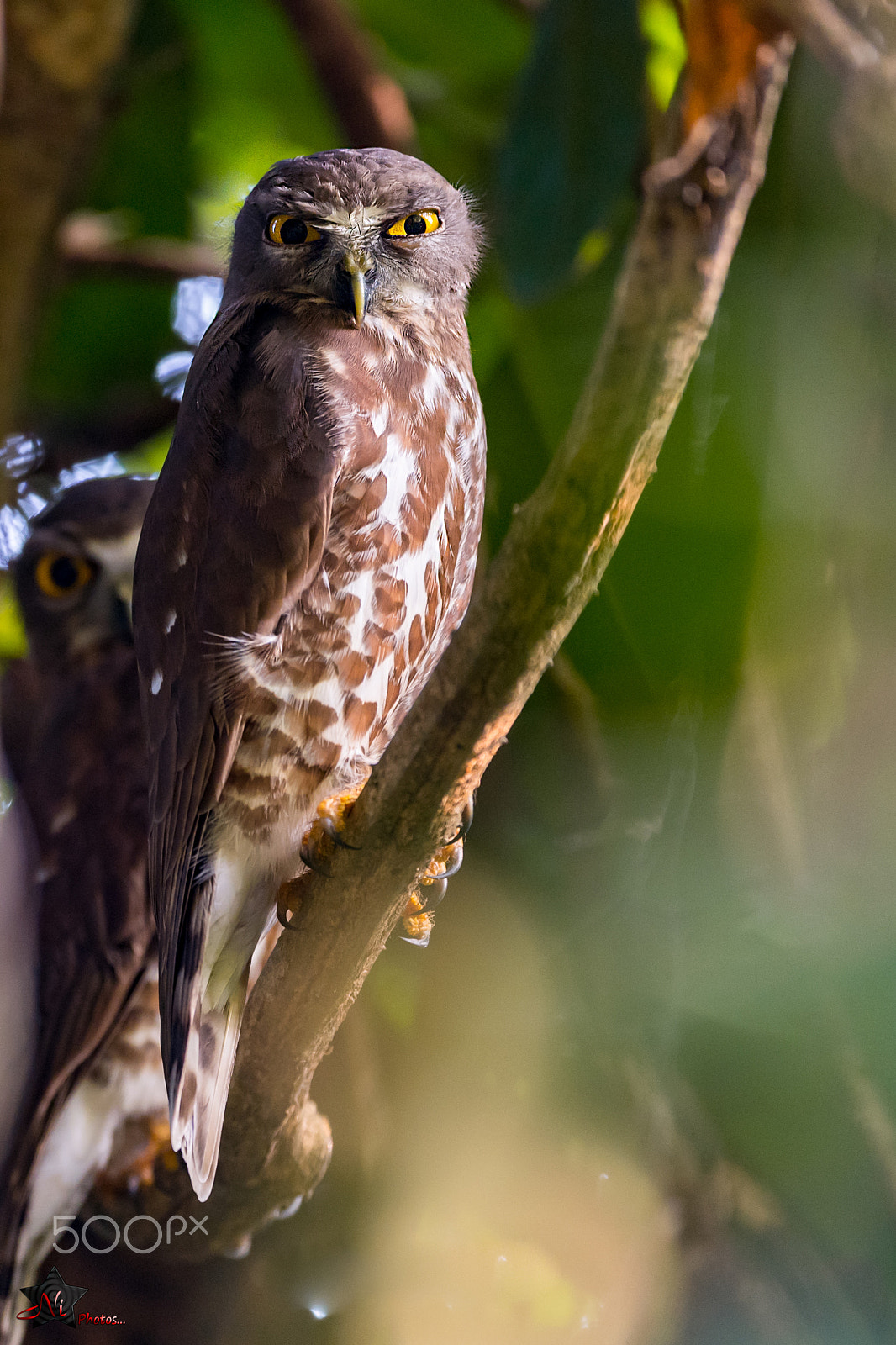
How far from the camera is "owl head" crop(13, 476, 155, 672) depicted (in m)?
2.59

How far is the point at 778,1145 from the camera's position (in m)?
1.79

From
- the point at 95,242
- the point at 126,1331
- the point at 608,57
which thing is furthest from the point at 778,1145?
the point at 95,242

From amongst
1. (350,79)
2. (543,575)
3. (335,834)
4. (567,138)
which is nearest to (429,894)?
(335,834)

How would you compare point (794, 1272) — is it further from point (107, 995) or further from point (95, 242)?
point (95, 242)

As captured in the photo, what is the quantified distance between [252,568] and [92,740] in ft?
4.20

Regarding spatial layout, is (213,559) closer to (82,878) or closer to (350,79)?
(82,878)

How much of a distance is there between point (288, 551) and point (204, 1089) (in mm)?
664

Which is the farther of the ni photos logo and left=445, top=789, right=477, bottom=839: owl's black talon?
the ni photos logo

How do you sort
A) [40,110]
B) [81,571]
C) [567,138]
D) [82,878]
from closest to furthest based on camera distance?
1. [567,138]
2. [40,110]
3. [82,878]
4. [81,571]

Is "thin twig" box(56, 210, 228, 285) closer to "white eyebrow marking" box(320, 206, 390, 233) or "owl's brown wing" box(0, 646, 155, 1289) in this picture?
"owl's brown wing" box(0, 646, 155, 1289)

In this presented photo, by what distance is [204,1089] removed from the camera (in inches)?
53.7

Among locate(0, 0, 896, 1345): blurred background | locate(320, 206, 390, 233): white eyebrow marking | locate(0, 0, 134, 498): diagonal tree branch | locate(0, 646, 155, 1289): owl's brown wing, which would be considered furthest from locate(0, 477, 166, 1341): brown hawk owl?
locate(320, 206, 390, 233): white eyebrow marking

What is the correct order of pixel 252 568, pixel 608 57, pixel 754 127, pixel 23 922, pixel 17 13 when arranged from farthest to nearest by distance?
pixel 23 922, pixel 17 13, pixel 608 57, pixel 252 568, pixel 754 127

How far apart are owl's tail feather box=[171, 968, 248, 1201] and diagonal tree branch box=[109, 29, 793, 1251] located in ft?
0.40
